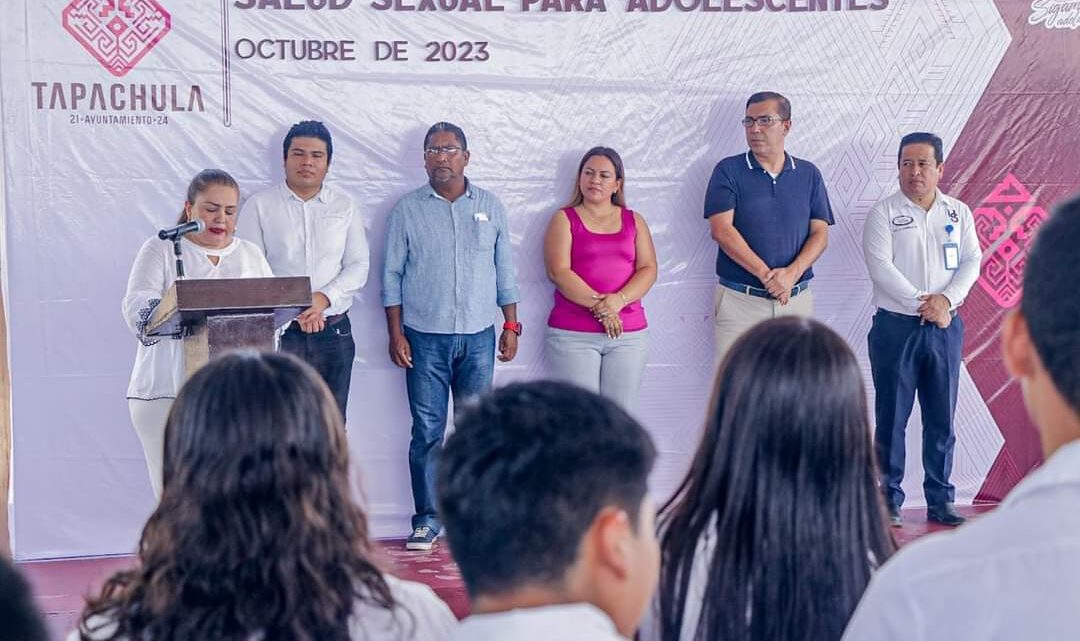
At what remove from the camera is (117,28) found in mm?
4895

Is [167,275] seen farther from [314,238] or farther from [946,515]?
[946,515]

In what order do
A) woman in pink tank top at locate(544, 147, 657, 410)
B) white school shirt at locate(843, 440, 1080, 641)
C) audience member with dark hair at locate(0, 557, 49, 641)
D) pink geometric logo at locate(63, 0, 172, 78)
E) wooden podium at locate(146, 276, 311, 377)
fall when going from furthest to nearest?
woman in pink tank top at locate(544, 147, 657, 410) → pink geometric logo at locate(63, 0, 172, 78) → wooden podium at locate(146, 276, 311, 377) → white school shirt at locate(843, 440, 1080, 641) → audience member with dark hair at locate(0, 557, 49, 641)

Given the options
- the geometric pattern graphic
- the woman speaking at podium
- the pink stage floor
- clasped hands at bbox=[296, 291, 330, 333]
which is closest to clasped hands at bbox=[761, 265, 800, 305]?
the geometric pattern graphic

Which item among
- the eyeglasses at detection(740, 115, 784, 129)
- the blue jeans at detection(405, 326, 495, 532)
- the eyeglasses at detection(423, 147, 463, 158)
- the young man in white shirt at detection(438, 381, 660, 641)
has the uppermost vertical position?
the eyeglasses at detection(740, 115, 784, 129)

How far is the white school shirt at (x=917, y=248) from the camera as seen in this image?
17.2 ft

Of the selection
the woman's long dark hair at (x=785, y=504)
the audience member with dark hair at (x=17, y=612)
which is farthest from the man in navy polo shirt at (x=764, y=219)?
the audience member with dark hair at (x=17, y=612)

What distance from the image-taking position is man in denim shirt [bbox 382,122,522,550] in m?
5.06

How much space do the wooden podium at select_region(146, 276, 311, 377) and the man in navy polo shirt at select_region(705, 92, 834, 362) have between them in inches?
92.5

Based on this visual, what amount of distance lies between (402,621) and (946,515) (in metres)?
4.19

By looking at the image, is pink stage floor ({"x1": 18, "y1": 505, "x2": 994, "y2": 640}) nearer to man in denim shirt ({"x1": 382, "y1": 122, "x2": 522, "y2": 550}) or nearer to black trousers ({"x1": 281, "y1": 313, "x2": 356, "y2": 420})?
man in denim shirt ({"x1": 382, "y1": 122, "x2": 522, "y2": 550})

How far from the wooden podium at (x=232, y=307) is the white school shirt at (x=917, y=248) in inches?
111

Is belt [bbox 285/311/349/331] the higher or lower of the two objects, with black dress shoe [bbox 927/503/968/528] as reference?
higher

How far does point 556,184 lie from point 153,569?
390cm

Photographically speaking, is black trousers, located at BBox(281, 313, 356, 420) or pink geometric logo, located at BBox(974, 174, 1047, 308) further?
pink geometric logo, located at BBox(974, 174, 1047, 308)
